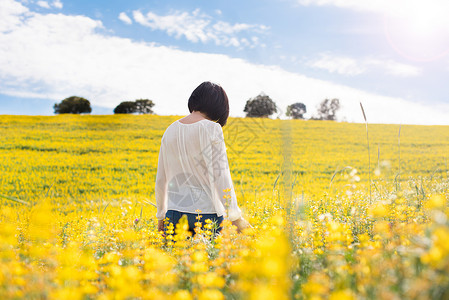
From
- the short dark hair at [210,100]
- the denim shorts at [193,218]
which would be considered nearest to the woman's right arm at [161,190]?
the denim shorts at [193,218]

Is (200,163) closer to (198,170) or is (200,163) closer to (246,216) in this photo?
(198,170)

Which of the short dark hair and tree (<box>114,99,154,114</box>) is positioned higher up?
tree (<box>114,99,154,114</box>)

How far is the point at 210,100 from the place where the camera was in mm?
3611

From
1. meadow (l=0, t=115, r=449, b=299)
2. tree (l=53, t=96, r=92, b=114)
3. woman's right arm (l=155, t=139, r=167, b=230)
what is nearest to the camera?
meadow (l=0, t=115, r=449, b=299)

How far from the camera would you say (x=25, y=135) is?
71.8 feet

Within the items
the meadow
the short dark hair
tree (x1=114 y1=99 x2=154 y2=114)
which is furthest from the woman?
tree (x1=114 y1=99 x2=154 y2=114)

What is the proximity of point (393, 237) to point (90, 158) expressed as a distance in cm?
1603

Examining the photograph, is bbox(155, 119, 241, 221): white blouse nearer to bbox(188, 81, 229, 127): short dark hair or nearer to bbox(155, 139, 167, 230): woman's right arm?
bbox(155, 139, 167, 230): woman's right arm

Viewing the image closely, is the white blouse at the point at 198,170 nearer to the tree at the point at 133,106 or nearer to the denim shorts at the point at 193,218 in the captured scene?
the denim shorts at the point at 193,218

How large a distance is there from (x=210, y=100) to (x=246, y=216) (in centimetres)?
146

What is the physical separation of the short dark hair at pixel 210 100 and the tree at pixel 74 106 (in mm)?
52322

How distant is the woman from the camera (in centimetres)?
340

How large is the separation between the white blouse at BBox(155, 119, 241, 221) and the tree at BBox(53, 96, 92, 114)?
52.3 metres

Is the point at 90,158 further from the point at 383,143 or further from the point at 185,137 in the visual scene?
the point at 383,143
